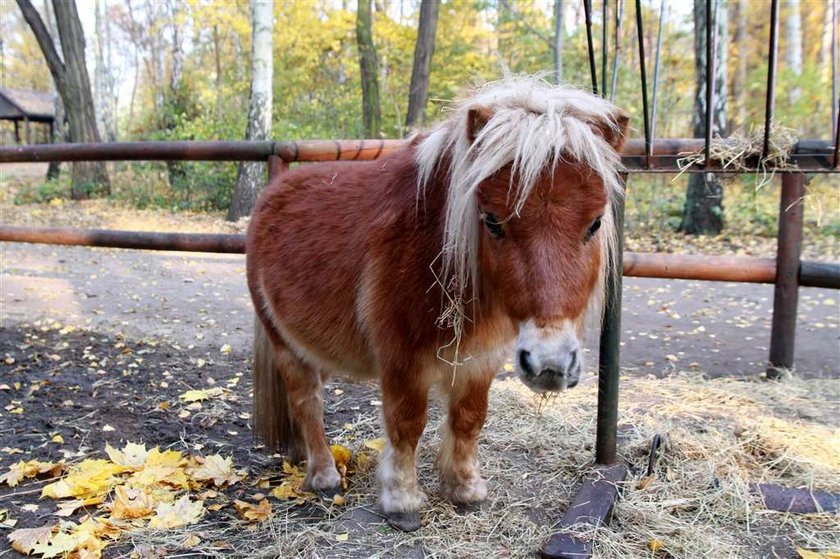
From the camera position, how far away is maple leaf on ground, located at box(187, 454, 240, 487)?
2.79 m

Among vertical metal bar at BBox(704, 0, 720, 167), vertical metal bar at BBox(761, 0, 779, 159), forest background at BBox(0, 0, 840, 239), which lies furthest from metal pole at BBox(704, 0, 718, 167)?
forest background at BBox(0, 0, 840, 239)

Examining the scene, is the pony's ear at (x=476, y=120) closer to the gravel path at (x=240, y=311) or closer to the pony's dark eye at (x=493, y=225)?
the pony's dark eye at (x=493, y=225)

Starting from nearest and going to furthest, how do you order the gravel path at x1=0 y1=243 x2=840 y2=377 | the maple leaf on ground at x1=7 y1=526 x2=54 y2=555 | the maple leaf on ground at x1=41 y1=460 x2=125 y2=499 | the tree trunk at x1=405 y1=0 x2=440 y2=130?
1. the maple leaf on ground at x1=7 y1=526 x2=54 y2=555
2. the maple leaf on ground at x1=41 y1=460 x2=125 y2=499
3. the gravel path at x1=0 y1=243 x2=840 y2=377
4. the tree trunk at x1=405 y1=0 x2=440 y2=130

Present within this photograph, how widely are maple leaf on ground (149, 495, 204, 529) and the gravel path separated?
86.6 inches

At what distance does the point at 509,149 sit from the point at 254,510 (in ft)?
5.93

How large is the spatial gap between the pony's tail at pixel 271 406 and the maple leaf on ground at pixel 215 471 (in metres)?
0.25

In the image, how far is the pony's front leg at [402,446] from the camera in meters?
2.29

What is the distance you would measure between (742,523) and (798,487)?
1.34 feet

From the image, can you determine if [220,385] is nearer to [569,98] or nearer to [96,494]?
[96,494]

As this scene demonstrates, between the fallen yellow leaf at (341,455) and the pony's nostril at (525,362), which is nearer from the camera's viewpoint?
the pony's nostril at (525,362)

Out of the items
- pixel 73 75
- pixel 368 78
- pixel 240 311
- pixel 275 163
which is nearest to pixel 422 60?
pixel 368 78

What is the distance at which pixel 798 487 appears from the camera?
2510 millimetres

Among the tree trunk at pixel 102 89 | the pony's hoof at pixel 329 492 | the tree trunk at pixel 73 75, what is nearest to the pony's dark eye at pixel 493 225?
the pony's hoof at pixel 329 492

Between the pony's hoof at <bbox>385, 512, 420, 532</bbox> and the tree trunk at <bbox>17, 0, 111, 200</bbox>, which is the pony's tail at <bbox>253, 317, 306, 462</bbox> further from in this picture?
the tree trunk at <bbox>17, 0, 111, 200</bbox>
